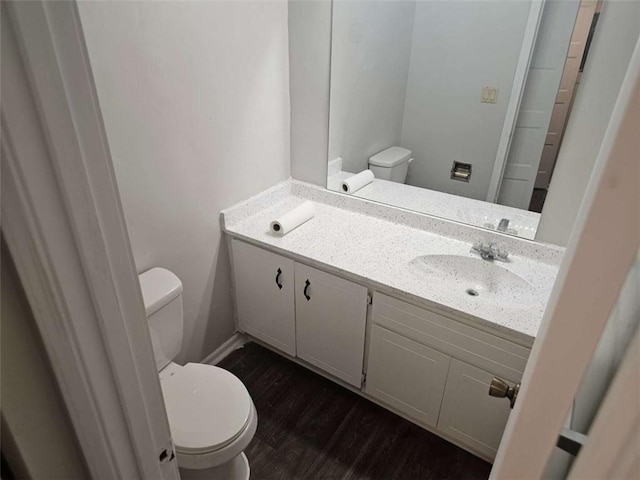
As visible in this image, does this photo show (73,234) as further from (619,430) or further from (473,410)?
(473,410)

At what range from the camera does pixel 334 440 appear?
1779mm

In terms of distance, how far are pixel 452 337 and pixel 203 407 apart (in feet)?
3.09

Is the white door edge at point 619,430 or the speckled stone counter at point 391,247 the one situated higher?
the white door edge at point 619,430

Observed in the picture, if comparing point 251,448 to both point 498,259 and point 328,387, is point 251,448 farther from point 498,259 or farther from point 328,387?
point 498,259

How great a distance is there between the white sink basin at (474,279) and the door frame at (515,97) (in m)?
0.34

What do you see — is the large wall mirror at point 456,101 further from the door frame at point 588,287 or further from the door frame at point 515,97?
the door frame at point 588,287

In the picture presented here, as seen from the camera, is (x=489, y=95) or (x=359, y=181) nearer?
(x=489, y=95)

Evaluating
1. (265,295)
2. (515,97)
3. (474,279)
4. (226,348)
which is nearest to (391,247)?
(474,279)

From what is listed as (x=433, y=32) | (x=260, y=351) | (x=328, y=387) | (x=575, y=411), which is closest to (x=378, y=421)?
(x=328, y=387)

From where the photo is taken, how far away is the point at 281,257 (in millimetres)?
1839

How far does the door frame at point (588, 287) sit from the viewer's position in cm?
36

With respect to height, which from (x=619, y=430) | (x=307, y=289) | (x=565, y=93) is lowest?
(x=307, y=289)

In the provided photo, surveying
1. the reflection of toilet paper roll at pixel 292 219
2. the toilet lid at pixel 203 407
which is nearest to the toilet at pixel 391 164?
the reflection of toilet paper roll at pixel 292 219

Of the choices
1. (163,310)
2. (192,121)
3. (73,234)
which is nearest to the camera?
(73,234)
